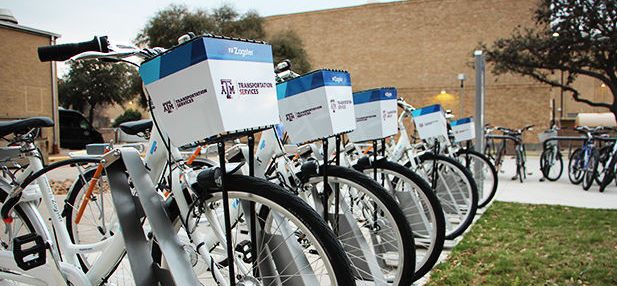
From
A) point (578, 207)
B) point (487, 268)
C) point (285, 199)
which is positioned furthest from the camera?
point (578, 207)

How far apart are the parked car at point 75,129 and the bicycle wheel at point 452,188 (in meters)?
3.74

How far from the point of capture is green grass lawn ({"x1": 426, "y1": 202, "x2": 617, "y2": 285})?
2.69 metres

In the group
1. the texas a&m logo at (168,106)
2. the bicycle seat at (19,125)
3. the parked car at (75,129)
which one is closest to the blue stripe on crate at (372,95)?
the texas a&m logo at (168,106)

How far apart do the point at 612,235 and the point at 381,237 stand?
240 cm

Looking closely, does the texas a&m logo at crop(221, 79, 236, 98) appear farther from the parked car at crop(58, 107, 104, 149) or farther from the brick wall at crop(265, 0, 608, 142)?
the brick wall at crop(265, 0, 608, 142)

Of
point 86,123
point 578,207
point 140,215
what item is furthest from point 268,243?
point 578,207

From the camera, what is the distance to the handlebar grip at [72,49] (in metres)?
1.50

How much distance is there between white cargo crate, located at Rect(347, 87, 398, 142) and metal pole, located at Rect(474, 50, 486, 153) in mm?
3305

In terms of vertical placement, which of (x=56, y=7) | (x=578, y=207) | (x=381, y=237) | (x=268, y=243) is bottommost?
(x=578, y=207)

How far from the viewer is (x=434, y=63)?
865 inches

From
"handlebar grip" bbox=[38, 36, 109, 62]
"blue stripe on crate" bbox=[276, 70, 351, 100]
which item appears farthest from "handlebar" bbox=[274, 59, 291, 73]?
"handlebar grip" bbox=[38, 36, 109, 62]

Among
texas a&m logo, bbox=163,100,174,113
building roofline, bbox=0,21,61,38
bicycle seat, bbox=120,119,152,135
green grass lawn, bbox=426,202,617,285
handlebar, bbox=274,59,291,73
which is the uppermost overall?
building roofline, bbox=0,21,61,38

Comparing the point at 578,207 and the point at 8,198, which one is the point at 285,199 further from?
the point at 578,207

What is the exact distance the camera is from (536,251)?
3.28 metres
